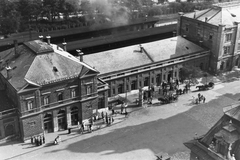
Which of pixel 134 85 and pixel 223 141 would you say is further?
pixel 134 85

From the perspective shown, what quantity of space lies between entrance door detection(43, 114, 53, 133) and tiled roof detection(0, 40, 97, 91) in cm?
600

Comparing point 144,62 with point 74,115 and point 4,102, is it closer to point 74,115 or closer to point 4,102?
point 74,115

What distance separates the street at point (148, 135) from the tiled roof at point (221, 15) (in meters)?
18.9

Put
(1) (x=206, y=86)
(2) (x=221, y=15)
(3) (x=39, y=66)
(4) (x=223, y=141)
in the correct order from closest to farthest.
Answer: (4) (x=223, y=141), (3) (x=39, y=66), (1) (x=206, y=86), (2) (x=221, y=15)

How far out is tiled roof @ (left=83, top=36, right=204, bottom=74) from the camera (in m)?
66.9

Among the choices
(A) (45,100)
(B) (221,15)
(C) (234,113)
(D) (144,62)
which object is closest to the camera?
(C) (234,113)

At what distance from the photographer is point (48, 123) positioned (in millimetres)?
55094

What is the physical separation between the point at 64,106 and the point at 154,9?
8392cm

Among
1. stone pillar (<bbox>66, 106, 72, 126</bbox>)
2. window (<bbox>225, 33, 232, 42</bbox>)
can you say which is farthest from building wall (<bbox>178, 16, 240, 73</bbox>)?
stone pillar (<bbox>66, 106, 72, 126</bbox>)

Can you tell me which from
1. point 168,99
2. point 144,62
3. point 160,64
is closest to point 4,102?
point 144,62

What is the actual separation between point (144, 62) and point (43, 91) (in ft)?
80.0

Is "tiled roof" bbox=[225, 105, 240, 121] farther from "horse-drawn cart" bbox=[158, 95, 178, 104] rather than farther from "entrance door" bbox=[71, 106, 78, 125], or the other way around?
"horse-drawn cart" bbox=[158, 95, 178, 104]

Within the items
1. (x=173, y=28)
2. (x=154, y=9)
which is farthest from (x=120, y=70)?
(x=154, y=9)

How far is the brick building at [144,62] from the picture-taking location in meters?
66.6
